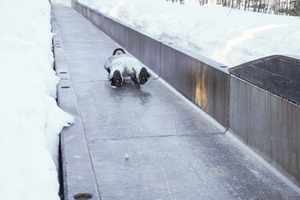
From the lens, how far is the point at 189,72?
6.56 m

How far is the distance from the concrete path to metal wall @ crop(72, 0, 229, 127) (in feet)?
0.69

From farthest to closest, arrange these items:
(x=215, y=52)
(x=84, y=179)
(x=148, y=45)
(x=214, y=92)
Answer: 1. (x=215, y=52)
2. (x=148, y=45)
3. (x=214, y=92)
4. (x=84, y=179)

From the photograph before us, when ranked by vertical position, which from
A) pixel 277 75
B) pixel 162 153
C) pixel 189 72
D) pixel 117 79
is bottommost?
pixel 162 153

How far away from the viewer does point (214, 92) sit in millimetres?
5477

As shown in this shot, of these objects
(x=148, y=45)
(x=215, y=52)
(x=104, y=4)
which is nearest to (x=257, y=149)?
(x=148, y=45)

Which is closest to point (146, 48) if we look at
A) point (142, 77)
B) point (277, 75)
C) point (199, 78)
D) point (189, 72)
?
point (142, 77)

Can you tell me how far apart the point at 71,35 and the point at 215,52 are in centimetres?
800

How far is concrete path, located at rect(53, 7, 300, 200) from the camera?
3633 millimetres

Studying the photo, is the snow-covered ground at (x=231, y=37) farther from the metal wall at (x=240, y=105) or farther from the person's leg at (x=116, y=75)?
the person's leg at (x=116, y=75)

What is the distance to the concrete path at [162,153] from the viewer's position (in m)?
3.63

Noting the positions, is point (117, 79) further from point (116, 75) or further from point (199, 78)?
point (199, 78)

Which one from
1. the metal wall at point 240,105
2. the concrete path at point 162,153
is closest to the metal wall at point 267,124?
the metal wall at point 240,105

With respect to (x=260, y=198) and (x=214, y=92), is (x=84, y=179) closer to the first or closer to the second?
(x=260, y=198)

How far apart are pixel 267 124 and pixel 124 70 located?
13.4 feet
